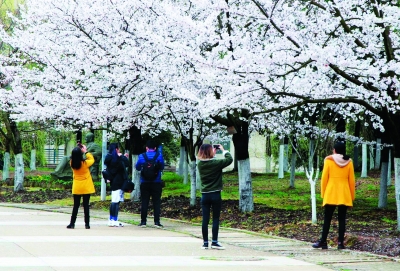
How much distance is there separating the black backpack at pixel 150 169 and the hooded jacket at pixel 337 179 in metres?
4.44

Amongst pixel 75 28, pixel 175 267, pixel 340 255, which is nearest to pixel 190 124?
pixel 75 28

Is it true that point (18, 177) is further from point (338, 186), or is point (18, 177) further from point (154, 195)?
point (338, 186)

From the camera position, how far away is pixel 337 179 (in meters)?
11.5

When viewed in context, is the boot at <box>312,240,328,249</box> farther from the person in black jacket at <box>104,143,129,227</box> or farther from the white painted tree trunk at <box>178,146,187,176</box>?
the white painted tree trunk at <box>178,146,187,176</box>

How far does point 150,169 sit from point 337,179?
473 centimetres

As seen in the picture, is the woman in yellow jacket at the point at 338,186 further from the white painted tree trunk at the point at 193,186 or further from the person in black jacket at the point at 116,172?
the white painted tree trunk at the point at 193,186

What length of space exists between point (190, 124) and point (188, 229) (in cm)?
→ 685

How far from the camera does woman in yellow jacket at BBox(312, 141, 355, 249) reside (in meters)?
11.4

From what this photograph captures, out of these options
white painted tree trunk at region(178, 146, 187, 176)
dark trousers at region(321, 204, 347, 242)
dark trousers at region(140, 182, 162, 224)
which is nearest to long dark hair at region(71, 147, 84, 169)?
dark trousers at region(140, 182, 162, 224)

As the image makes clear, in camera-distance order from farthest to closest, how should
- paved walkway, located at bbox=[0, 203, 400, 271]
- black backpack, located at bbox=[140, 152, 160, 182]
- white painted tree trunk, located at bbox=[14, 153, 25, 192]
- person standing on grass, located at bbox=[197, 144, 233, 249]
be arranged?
1. white painted tree trunk, located at bbox=[14, 153, 25, 192]
2. black backpack, located at bbox=[140, 152, 160, 182]
3. person standing on grass, located at bbox=[197, 144, 233, 249]
4. paved walkway, located at bbox=[0, 203, 400, 271]

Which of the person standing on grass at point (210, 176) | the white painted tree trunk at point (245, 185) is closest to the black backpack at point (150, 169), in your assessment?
the white painted tree trunk at point (245, 185)

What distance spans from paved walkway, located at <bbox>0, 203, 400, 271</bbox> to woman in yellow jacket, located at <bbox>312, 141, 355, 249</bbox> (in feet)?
1.32

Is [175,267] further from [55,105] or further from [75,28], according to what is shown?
[55,105]

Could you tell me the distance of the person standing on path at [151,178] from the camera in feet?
48.9
